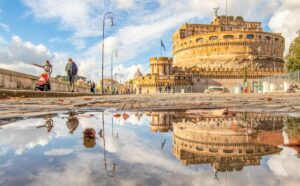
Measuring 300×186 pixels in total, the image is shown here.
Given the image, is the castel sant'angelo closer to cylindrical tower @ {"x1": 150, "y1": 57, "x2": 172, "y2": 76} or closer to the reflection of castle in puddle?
cylindrical tower @ {"x1": 150, "y1": 57, "x2": 172, "y2": 76}

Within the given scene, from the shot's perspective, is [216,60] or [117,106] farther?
[216,60]

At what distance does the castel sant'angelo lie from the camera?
239 feet

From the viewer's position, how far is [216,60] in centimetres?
8088

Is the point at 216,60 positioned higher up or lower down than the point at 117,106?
higher up

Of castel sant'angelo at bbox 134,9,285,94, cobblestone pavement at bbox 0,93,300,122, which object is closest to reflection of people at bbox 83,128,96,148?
cobblestone pavement at bbox 0,93,300,122

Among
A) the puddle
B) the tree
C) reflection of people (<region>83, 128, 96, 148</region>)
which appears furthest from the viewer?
the tree

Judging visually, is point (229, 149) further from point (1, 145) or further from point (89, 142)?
point (1, 145)

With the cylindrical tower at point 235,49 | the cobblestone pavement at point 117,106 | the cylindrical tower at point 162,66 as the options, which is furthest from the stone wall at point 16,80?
the cylindrical tower at point 235,49

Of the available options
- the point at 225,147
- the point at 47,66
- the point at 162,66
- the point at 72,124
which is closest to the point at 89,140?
the point at 225,147

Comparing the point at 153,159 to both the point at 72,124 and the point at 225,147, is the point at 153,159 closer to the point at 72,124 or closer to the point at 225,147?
the point at 225,147

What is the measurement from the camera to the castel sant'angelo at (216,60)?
72.8 m

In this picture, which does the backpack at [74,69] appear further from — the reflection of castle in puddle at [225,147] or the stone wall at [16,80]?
the reflection of castle in puddle at [225,147]

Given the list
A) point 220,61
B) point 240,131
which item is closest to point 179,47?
point 220,61

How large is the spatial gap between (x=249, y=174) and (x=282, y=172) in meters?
0.15
